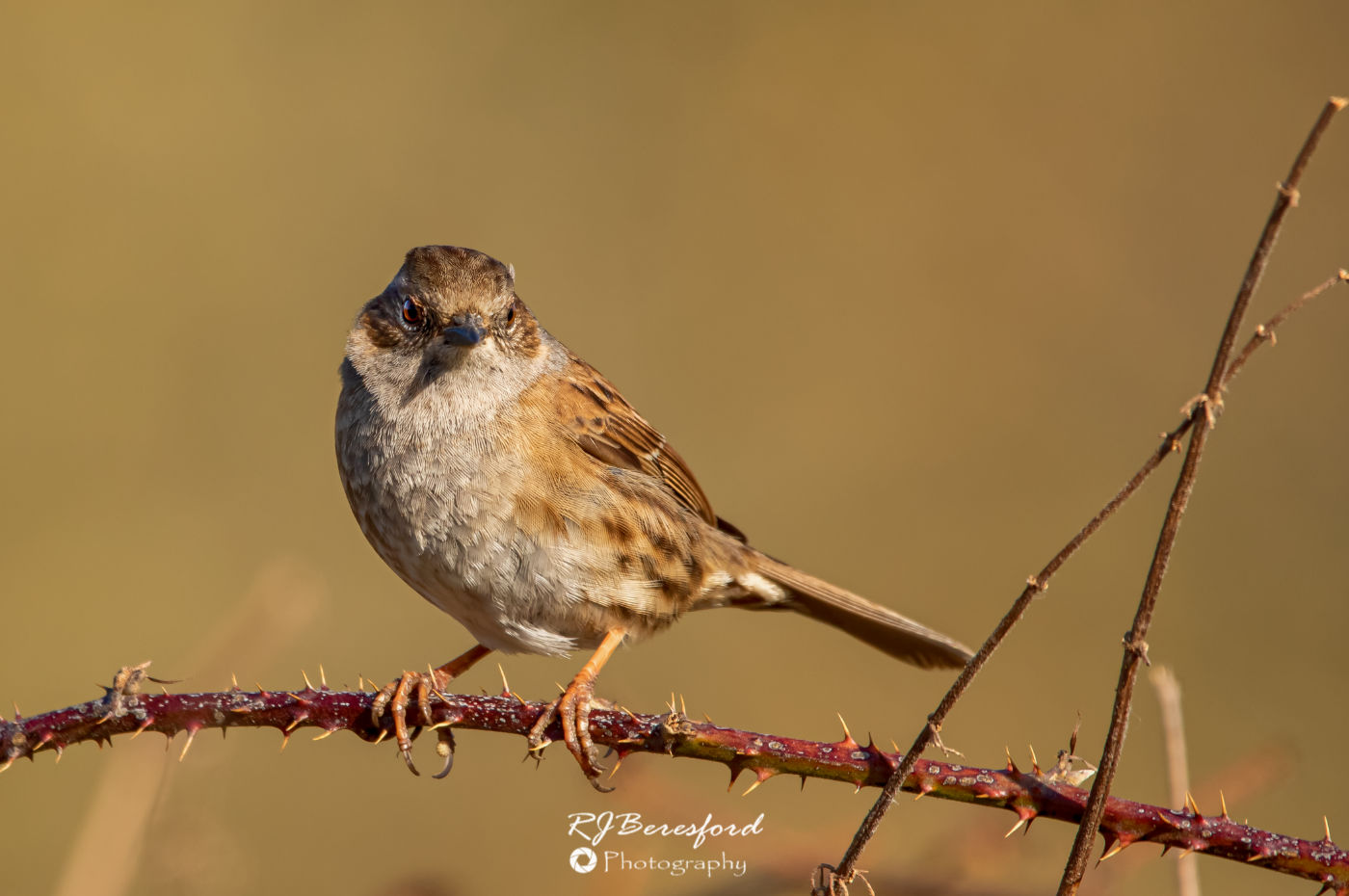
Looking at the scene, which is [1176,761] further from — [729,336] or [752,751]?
[729,336]

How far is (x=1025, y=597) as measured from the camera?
1853mm

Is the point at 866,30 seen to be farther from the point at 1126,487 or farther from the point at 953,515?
the point at 1126,487

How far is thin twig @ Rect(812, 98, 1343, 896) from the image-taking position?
1.74 m

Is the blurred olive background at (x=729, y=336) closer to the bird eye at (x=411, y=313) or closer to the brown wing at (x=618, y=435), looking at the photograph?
the brown wing at (x=618, y=435)

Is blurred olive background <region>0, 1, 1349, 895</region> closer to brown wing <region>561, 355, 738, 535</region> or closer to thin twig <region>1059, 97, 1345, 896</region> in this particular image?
brown wing <region>561, 355, 738, 535</region>

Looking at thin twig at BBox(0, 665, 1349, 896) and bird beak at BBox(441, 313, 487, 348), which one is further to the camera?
bird beak at BBox(441, 313, 487, 348)

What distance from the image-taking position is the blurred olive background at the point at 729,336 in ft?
20.0

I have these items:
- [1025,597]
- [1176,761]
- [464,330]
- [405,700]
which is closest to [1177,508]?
[1025,597]

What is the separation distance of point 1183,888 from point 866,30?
285 inches

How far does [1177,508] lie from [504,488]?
245 centimetres

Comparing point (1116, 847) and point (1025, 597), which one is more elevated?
point (1025, 597)

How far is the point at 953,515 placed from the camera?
712 cm

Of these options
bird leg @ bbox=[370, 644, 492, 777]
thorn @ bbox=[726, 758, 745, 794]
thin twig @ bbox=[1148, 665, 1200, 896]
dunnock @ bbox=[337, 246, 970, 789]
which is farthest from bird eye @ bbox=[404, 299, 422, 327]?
thin twig @ bbox=[1148, 665, 1200, 896]

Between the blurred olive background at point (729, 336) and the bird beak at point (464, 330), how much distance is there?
1.76 meters
